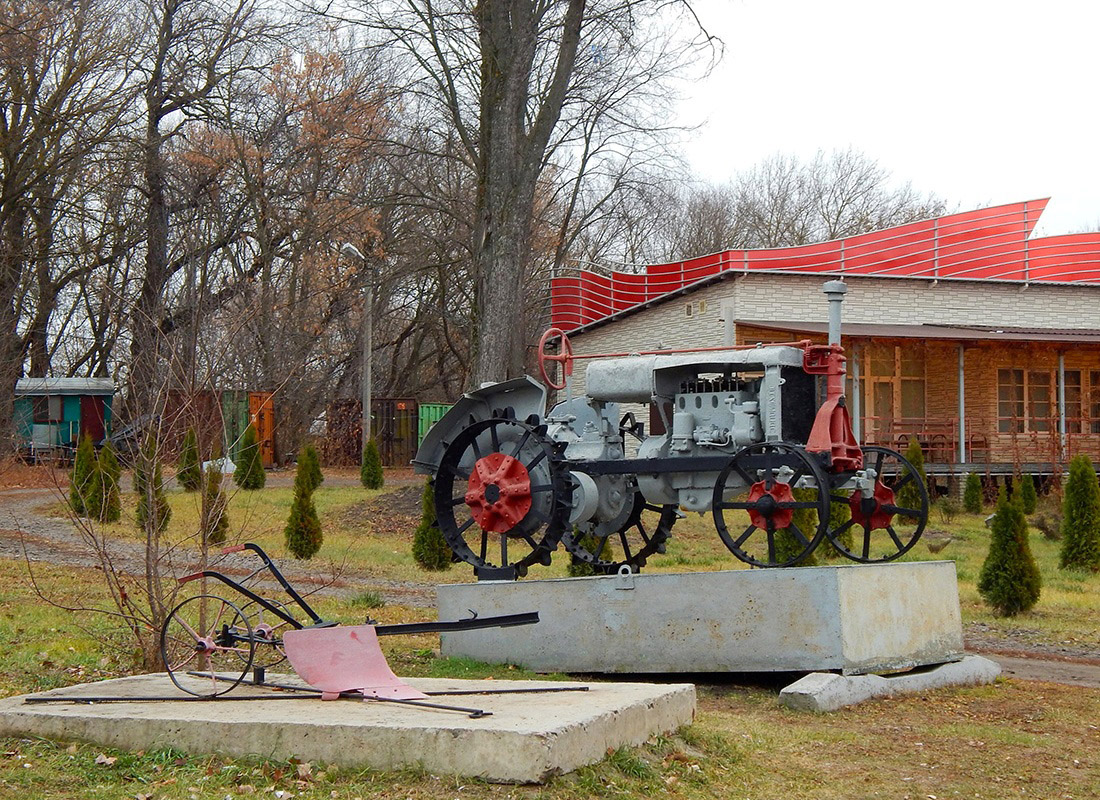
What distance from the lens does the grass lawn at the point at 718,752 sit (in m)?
5.54

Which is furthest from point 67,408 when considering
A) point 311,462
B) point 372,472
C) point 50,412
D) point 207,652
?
point 207,652

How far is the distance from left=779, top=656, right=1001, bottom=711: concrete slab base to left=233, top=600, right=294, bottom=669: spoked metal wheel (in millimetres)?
3220

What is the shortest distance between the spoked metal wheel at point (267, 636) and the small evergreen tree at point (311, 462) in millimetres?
8707

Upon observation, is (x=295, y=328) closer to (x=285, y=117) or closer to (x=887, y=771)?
(x=285, y=117)

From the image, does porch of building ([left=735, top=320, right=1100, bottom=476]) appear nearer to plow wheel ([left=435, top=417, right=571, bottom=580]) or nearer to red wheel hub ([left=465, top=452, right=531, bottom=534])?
plow wheel ([left=435, top=417, right=571, bottom=580])

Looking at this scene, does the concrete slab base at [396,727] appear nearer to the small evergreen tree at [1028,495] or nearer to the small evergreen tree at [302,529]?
the small evergreen tree at [302,529]

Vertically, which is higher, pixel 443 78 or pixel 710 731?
pixel 443 78

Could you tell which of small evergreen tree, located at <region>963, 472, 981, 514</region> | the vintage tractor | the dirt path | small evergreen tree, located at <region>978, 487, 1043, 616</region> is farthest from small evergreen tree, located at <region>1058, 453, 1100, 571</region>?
the dirt path

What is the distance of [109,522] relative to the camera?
20.3 m

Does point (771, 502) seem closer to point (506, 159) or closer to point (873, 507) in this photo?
point (873, 507)

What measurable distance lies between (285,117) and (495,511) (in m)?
29.0

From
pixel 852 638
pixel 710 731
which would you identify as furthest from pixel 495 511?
pixel 710 731

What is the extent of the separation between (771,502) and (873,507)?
1.03m

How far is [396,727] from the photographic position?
18.6 feet
